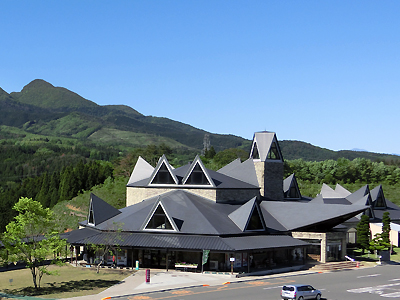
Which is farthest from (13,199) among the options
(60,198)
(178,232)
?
(178,232)

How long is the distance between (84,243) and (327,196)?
161ft

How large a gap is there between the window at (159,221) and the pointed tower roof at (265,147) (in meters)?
18.6

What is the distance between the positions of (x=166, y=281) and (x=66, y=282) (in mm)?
8437

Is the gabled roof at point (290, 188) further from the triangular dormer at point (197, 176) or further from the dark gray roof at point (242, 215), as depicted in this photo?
the dark gray roof at point (242, 215)

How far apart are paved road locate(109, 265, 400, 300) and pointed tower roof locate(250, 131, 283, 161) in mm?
19377

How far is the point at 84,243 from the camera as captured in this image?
48562 millimetres

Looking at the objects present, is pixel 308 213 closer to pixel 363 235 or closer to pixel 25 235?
pixel 363 235

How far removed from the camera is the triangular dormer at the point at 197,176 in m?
56.3

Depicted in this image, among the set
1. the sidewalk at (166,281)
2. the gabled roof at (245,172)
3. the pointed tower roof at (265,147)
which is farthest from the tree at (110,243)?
the pointed tower roof at (265,147)

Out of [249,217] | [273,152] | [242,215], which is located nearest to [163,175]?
[242,215]

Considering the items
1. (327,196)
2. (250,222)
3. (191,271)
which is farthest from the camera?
(327,196)

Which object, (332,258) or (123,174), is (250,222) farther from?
(123,174)

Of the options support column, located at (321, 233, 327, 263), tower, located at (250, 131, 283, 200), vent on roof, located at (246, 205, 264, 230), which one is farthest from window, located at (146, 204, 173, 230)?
tower, located at (250, 131, 283, 200)

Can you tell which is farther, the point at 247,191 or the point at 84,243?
the point at 247,191
